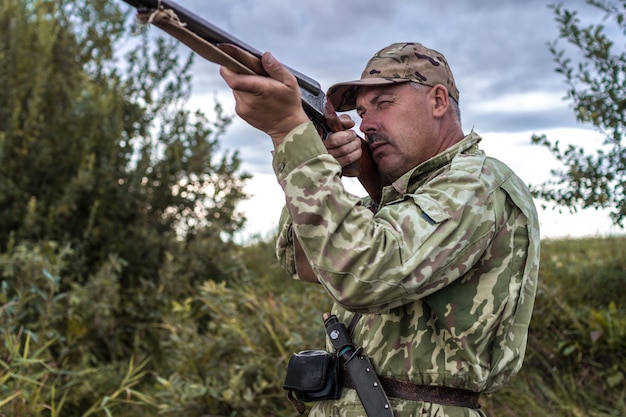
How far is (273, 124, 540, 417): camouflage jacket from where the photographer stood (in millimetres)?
1787

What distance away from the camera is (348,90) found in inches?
99.8

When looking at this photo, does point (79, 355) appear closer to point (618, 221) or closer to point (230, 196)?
point (230, 196)

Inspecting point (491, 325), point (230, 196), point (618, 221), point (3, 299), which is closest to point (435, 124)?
point (491, 325)

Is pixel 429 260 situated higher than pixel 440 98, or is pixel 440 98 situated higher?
pixel 440 98

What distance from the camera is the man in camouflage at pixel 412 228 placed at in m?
1.80

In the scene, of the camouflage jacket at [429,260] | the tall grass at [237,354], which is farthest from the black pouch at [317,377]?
the tall grass at [237,354]

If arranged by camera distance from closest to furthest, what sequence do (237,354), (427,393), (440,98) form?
(427,393) < (440,98) < (237,354)

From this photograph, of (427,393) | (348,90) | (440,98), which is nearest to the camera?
(427,393)

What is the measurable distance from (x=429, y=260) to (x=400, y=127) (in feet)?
2.12

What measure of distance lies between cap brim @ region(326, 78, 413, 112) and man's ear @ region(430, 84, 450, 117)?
11cm

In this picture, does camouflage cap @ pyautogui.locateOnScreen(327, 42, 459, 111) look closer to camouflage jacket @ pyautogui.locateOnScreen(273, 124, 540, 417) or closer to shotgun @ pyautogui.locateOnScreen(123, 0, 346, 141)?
camouflage jacket @ pyautogui.locateOnScreen(273, 124, 540, 417)

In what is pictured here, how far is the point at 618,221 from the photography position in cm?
461

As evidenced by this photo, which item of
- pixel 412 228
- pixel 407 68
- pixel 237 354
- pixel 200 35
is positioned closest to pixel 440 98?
pixel 407 68

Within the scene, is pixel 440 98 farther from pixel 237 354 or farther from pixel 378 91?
pixel 237 354
